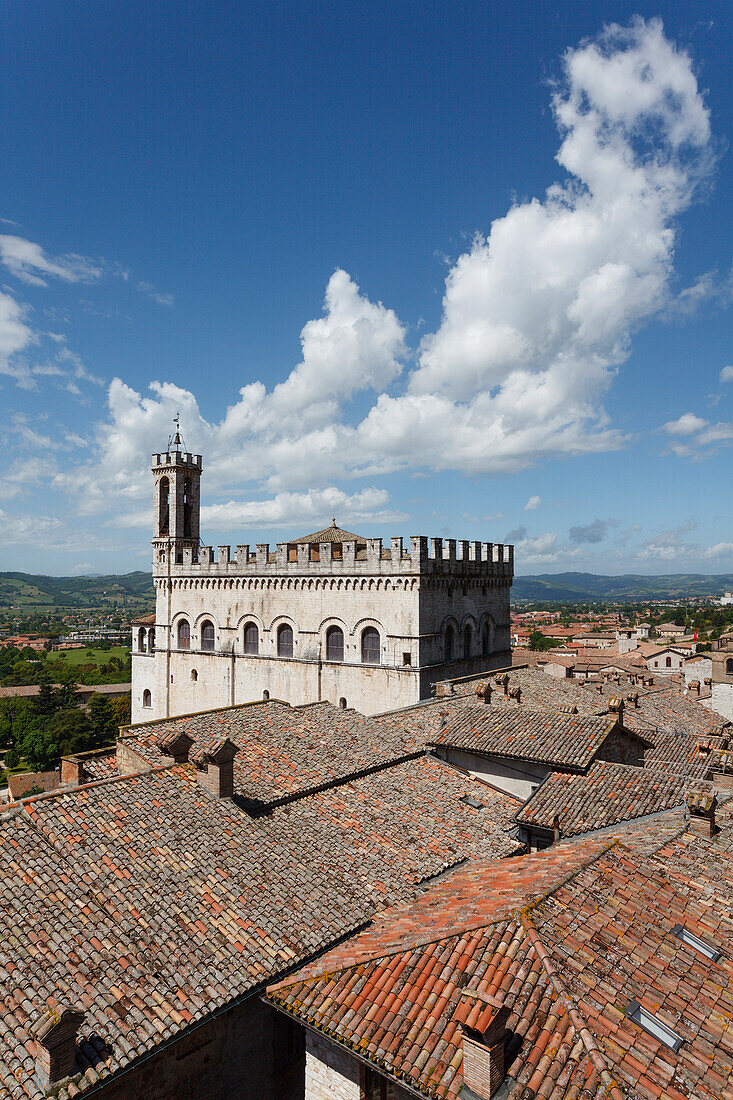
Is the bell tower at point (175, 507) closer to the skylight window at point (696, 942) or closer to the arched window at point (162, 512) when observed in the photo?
the arched window at point (162, 512)

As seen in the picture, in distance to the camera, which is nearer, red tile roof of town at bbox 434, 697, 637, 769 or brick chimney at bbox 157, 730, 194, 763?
brick chimney at bbox 157, 730, 194, 763

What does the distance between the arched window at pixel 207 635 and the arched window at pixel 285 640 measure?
4.91 metres

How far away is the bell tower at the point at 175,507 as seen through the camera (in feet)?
122

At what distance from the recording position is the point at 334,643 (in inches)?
1190

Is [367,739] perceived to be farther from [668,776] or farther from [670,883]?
[670,883]

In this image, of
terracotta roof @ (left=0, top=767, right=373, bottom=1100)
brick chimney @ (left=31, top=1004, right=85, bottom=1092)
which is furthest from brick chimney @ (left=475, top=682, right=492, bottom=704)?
brick chimney @ (left=31, top=1004, right=85, bottom=1092)

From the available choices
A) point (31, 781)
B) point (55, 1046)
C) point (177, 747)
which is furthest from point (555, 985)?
point (31, 781)

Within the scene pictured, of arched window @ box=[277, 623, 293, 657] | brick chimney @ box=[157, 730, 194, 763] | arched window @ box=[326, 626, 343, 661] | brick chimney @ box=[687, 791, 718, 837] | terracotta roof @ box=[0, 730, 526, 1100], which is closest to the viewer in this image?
terracotta roof @ box=[0, 730, 526, 1100]

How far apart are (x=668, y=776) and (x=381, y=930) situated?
30.7 feet

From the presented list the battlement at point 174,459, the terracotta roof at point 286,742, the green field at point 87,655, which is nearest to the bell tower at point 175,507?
the battlement at point 174,459

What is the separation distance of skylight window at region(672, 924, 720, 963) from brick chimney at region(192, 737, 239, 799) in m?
7.69

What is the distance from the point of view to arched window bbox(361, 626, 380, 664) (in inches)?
1133

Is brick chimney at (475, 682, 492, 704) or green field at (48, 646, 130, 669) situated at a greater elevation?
brick chimney at (475, 682, 492, 704)

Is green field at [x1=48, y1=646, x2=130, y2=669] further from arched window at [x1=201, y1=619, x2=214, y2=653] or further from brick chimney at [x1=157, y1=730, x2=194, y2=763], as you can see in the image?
brick chimney at [x1=157, y1=730, x2=194, y2=763]
